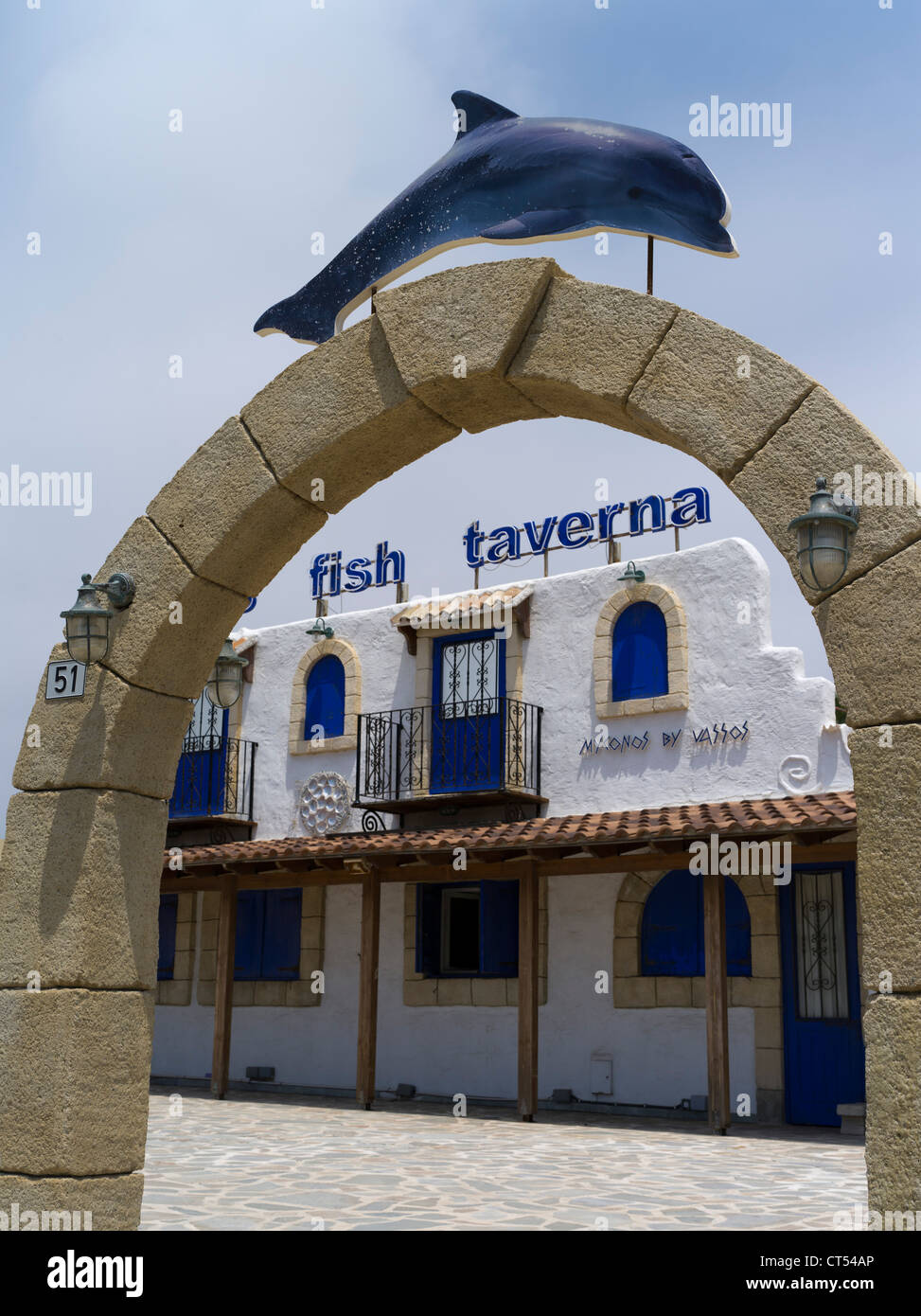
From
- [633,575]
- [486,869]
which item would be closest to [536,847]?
[486,869]

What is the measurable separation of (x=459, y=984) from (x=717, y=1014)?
446cm

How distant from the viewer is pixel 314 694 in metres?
18.4

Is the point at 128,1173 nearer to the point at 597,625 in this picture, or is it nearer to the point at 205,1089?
the point at 597,625

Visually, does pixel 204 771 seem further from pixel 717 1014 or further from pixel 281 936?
pixel 717 1014

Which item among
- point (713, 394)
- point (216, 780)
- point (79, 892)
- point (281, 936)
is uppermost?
point (216, 780)

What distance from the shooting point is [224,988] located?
54.0 ft

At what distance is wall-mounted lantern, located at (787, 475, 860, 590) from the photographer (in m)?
4.14

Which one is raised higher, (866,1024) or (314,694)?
(314,694)
